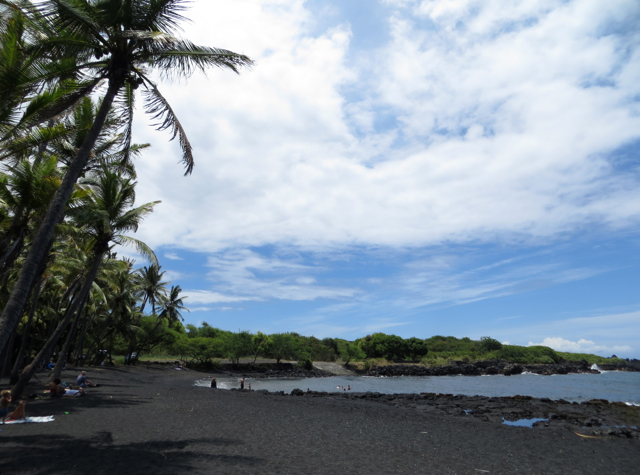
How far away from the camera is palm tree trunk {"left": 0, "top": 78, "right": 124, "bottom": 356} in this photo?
7066 mm

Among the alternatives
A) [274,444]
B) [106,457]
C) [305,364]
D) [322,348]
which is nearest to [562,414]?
[274,444]

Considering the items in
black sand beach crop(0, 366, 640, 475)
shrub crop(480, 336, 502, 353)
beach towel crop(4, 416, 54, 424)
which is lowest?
black sand beach crop(0, 366, 640, 475)

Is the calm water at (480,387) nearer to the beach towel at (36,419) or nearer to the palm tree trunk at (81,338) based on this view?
the palm tree trunk at (81,338)

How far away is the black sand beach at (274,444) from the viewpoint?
7555 millimetres

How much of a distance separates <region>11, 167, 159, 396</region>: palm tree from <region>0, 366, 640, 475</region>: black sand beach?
517 cm

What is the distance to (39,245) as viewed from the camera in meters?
7.83

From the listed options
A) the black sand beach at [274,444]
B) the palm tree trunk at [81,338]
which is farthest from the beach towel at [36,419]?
the palm tree trunk at [81,338]

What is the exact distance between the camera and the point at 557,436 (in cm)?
1360

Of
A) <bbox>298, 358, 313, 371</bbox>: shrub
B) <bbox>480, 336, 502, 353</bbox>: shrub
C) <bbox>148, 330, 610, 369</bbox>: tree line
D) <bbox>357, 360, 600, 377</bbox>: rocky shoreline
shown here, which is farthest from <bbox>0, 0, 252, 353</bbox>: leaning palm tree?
<bbox>480, 336, 502, 353</bbox>: shrub

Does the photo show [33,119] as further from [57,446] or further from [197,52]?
[57,446]

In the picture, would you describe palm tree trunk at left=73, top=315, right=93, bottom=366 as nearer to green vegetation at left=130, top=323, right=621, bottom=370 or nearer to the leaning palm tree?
green vegetation at left=130, top=323, right=621, bottom=370

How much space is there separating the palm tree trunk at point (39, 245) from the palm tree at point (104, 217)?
28.7 feet

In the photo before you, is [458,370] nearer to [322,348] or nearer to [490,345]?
[322,348]

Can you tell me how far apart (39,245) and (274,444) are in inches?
306
